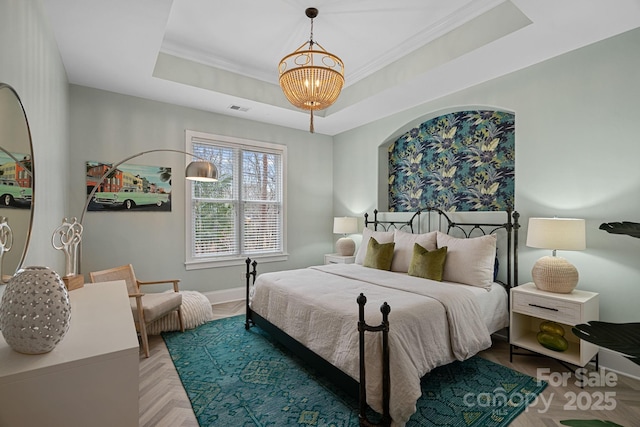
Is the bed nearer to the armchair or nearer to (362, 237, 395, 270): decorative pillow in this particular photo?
(362, 237, 395, 270): decorative pillow

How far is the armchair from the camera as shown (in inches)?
113

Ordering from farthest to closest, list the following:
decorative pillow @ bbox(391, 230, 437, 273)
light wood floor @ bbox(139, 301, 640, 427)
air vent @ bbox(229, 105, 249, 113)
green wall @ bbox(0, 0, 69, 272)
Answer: air vent @ bbox(229, 105, 249, 113) → decorative pillow @ bbox(391, 230, 437, 273) → light wood floor @ bbox(139, 301, 640, 427) → green wall @ bbox(0, 0, 69, 272)

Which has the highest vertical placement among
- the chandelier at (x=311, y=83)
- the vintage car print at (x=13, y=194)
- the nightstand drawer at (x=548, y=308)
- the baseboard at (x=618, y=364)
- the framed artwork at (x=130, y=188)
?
the chandelier at (x=311, y=83)

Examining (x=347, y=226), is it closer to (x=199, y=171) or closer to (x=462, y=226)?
(x=462, y=226)

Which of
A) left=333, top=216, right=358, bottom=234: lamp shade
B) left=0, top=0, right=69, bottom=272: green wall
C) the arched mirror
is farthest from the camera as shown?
left=333, top=216, right=358, bottom=234: lamp shade

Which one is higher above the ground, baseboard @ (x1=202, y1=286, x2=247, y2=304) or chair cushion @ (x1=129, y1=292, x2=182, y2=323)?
chair cushion @ (x1=129, y1=292, x2=182, y2=323)

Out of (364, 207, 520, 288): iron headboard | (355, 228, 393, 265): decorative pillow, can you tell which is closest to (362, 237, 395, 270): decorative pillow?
(355, 228, 393, 265): decorative pillow

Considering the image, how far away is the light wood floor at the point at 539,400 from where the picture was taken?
2.01 metres

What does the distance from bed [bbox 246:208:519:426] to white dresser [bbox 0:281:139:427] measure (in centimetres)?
123

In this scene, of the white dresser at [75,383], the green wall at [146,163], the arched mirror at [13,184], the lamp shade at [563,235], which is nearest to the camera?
the white dresser at [75,383]

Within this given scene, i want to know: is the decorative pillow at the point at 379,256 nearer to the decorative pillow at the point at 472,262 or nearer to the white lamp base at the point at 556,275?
the decorative pillow at the point at 472,262

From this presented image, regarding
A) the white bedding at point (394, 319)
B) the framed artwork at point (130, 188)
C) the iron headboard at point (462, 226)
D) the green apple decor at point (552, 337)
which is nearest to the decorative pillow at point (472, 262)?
the white bedding at point (394, 319)

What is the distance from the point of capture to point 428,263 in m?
3.17

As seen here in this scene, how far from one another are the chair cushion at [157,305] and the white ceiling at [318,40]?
2342 mm
